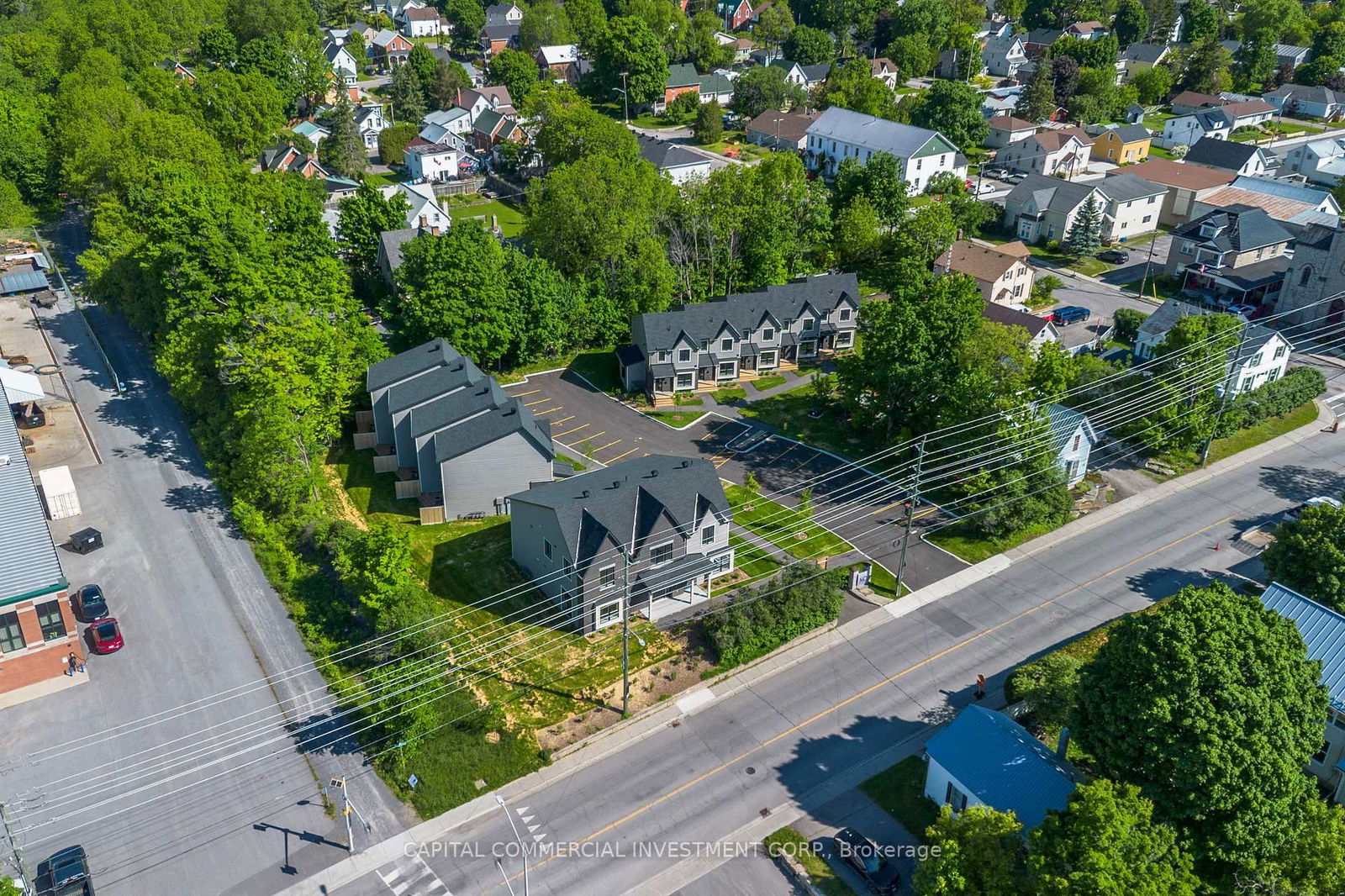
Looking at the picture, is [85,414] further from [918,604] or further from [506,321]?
[918,604]

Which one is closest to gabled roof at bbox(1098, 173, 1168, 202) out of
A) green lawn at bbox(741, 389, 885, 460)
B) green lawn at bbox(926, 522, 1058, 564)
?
green lawn at bbox(741, 389, 885, 460)

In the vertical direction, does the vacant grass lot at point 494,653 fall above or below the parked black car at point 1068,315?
below

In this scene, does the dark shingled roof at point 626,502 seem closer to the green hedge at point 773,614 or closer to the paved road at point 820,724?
the green hedge at point 773,614

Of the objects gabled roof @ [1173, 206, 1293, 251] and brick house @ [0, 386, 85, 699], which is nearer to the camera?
brick house @ [0, 386, 85, 699]

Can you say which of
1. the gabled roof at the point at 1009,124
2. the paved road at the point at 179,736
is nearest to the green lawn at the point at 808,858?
the paved road at the point at 179,736

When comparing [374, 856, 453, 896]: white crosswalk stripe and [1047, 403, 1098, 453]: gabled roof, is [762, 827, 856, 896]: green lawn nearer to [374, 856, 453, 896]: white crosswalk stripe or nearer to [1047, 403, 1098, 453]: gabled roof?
[374, 856, 453, 896]: white crosswalk stripe
